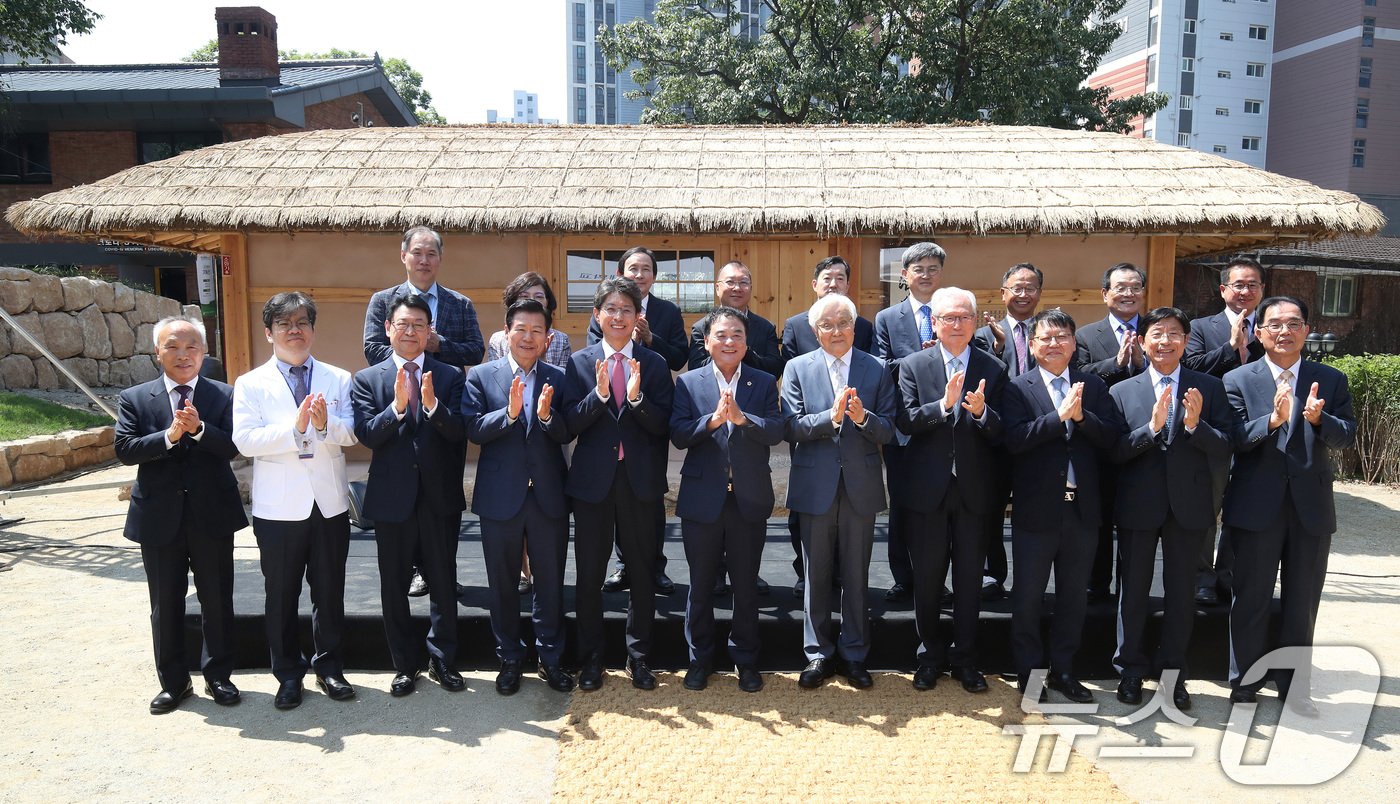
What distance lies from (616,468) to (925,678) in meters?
1.78

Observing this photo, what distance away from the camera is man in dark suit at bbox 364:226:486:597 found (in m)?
4.83

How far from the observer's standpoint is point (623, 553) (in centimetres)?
433

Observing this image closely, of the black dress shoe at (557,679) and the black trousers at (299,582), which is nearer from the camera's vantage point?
the black trousers at (299,582)

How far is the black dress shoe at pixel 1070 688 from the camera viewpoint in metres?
4.19

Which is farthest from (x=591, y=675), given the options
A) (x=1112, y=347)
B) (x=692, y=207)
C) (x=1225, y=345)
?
(x=692, y=207)

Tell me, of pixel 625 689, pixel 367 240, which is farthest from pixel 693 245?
pixel 625 689

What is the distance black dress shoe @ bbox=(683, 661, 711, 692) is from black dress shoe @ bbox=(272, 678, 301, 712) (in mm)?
1790

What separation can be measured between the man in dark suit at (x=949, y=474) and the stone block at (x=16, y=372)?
13.3m

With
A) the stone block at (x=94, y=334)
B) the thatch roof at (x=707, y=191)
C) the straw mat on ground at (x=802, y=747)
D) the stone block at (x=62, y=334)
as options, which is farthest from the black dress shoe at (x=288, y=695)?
Result: the stone block at (x=94, y=334)

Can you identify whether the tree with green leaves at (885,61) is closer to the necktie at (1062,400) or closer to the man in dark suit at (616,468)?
the necktie at (1062,400)

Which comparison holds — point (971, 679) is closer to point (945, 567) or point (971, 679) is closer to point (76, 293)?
point (945, 567)

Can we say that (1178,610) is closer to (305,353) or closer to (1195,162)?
(305,353)

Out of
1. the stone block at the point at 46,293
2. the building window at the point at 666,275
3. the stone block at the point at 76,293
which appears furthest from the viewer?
the stone block at the point at 76,293

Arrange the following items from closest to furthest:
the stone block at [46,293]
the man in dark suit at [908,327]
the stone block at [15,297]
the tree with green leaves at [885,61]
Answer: the man in dark suit at [908,327] → the stone block at [15,297] → the stone block at [46,293] → the tree with green leaves at [885,61]
